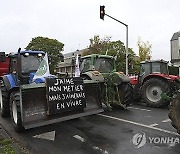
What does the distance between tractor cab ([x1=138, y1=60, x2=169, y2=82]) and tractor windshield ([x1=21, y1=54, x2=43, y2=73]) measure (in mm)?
5134

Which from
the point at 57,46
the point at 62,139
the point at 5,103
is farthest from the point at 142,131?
the point at 57,46

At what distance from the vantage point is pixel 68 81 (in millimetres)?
6742

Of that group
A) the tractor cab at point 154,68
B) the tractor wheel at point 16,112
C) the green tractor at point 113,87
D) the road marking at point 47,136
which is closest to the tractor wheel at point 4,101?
the tractor wheel at point 16,112

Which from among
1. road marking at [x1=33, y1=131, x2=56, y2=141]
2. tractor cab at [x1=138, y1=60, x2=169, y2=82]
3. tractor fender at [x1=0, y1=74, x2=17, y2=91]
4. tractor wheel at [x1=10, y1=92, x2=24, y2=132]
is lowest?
road marking at [x1=33, y1=131, x2=56, y2=141]

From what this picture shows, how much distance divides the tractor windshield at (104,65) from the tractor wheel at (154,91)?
169 cm

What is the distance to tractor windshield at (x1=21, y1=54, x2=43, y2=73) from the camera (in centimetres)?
757

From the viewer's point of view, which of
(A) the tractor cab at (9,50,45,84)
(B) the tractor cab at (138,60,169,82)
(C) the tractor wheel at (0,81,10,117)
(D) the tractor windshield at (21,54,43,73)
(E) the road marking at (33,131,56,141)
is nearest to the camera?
(E) the road marking at (33,131,56,141)

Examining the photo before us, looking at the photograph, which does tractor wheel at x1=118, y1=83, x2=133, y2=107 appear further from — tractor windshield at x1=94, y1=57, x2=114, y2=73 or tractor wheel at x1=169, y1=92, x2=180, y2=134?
tractor wheel at x1=169, y1=92, x2=180, y2=134

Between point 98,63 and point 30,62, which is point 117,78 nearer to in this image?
point 98,63

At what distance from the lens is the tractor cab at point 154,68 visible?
10.7 metres

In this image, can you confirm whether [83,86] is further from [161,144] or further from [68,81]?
[161,144]

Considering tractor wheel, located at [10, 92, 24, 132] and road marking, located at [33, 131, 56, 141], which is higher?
tractor wheel, located at [10, 92, 24, 132]

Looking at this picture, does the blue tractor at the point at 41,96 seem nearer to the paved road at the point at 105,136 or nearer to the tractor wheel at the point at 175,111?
the paved road at the point at 105,136

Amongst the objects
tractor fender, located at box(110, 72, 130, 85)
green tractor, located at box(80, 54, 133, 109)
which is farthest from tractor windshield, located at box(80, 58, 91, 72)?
tractor fender, located at box(110, 72, 130, 85)
